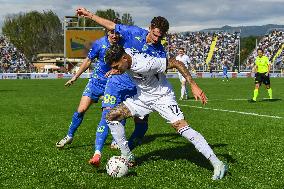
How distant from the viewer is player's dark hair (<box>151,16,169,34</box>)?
629 cm

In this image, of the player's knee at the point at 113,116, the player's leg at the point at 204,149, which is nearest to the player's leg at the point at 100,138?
the player's knee at the point at 113,116

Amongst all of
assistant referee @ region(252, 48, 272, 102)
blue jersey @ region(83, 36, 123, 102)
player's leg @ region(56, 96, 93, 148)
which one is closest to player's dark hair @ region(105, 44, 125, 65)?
blue jersey @ region(83, 36, 123, 102)

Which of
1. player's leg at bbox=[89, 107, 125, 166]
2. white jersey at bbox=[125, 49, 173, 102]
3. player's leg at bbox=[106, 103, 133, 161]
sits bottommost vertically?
player's leg at bbox=[89, 107, 125, 166]

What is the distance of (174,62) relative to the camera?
21.5 ft

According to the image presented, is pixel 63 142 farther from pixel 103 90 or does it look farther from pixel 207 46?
pixel 207 46

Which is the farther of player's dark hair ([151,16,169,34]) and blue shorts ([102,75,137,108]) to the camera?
blue shorts ([102,75,137,108])

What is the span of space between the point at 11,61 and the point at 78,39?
15677 mm

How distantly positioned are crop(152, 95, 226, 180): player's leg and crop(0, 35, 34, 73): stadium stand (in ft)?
232

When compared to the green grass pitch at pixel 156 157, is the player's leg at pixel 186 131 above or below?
above

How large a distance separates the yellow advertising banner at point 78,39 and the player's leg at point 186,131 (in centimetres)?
5947

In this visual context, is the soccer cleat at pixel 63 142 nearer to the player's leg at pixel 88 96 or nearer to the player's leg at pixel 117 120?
the player's leg at pixel 88 96

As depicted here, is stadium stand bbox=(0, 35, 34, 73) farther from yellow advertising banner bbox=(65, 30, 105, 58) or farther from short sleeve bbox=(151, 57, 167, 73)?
short sleeve bbox=(151, 57, 167, 73)

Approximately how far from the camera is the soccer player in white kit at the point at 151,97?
247 inches

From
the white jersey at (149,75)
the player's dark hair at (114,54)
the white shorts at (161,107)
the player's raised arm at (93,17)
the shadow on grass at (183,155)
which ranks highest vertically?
the player's raised arm at (93,17)
